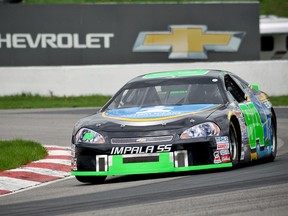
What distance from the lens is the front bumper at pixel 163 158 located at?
33.6ft

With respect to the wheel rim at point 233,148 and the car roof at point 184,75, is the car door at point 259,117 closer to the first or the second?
the car roof at point 184,75

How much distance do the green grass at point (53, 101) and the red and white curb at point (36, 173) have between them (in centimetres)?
1122

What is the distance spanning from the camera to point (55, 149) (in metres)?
14.7

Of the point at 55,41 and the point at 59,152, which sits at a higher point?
Result: the point at 59,152

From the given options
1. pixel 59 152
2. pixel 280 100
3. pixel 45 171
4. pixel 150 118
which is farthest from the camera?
pixel 280 100

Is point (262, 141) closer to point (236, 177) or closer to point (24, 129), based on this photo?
point (236, 177)

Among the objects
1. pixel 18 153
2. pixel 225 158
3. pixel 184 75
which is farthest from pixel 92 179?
pixel 18 153

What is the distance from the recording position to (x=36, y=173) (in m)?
12.1

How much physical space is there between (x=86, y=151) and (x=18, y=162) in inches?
103

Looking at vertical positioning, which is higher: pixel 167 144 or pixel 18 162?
pixel 167 144

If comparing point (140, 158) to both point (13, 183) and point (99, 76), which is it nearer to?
point (13, 183)

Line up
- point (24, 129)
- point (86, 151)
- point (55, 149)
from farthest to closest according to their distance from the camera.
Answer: point (24, 129) < point (55, 149) < point (86, 151)

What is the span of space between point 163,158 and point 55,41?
18.8 meters

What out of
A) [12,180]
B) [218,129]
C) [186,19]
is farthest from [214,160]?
[186,19]
